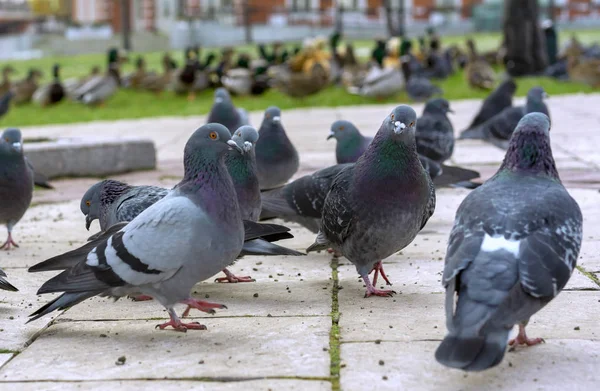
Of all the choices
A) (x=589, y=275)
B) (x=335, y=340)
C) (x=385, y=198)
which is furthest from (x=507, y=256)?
(x=589, y=275)

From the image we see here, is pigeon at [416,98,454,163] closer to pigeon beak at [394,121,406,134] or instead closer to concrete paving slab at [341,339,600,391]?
pigeon beak at [394,121,406,134]

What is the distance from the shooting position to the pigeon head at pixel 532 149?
11.0 ft

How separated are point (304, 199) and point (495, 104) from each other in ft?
19.1

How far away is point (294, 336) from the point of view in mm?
3471

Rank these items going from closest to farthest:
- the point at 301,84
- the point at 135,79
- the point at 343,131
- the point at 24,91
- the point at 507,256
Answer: the point at 507,256
the point at 343,131
the point at 301,84
the point at 24,91
the point at 135,79

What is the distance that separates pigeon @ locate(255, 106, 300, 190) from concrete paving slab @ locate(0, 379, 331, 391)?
11.1 feet

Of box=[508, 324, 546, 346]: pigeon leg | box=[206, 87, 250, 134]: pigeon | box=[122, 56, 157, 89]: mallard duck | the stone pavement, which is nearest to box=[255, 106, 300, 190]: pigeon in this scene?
the stone pavement

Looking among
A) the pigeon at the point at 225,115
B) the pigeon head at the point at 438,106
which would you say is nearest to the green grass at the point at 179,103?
the pigeon at the point at 225,115

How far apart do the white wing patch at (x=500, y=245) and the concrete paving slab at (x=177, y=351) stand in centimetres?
69

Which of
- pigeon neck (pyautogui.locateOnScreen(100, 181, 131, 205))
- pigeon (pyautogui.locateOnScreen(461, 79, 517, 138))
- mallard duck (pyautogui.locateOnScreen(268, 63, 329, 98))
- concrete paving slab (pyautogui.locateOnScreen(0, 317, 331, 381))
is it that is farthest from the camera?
mallard duck (pyautogui.locateOnScreen(268, 63, 329, 98))

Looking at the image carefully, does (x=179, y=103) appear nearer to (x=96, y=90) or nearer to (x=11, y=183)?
(x=96, y=90)

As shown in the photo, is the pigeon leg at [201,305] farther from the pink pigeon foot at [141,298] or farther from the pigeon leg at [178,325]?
the pink pigeon foot at [141,298]

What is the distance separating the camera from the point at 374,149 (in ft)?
13.4

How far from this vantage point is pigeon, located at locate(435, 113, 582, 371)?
8.95 ft
